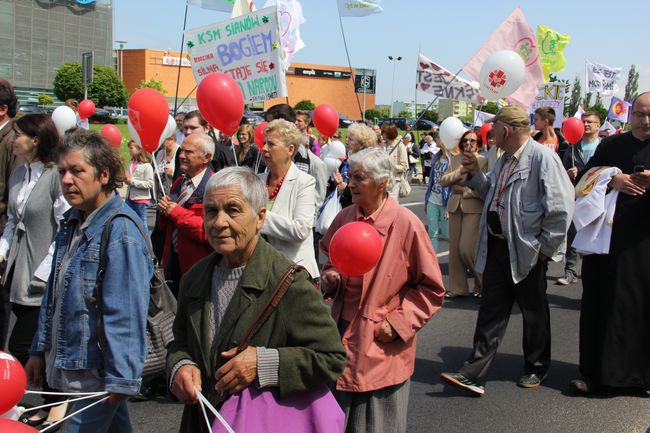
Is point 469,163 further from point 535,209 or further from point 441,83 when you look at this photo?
point 441,83

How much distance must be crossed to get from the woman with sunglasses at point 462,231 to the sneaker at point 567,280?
1425 mm

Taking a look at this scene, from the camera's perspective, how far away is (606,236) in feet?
17.0

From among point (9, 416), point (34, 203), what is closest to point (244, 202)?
point (9, 416)

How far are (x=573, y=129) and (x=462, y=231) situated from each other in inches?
80.7

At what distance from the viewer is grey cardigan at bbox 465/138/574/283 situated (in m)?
5.08

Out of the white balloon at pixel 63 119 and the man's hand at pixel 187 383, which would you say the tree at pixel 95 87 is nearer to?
the white balloon at pixel 63 119

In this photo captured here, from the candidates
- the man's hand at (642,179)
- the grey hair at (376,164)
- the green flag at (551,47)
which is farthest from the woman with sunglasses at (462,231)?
the green flag at (551,47)

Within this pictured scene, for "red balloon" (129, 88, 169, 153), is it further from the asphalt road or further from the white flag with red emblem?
the white flag with red emblem

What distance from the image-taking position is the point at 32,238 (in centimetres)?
442

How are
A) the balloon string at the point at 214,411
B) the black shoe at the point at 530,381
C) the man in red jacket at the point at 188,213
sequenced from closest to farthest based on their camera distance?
the balloon string at the point at 214,411, the man in red jacket at the point at 188,213, the black shoe at the point at 530,381

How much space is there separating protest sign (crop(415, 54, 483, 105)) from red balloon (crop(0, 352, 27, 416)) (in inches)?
271

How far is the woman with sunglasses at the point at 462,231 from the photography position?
8133 millimetres

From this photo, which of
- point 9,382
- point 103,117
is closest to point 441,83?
point 9,382

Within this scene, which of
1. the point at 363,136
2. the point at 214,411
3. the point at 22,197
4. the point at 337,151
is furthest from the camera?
the point at 337,151
